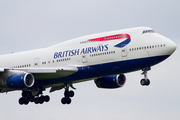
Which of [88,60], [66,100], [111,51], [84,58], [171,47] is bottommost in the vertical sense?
[66,100]

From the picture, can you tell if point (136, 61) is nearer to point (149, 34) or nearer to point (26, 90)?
Answer: point (149, 34)

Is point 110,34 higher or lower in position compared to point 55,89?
higher

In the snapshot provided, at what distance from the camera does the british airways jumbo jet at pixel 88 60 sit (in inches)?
2288

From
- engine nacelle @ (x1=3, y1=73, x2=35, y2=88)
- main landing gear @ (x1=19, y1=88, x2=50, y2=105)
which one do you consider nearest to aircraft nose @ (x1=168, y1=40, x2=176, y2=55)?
engine nacelle @ (x1=3, y1=73, x2=35, y2=88)

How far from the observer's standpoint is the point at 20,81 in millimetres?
59125

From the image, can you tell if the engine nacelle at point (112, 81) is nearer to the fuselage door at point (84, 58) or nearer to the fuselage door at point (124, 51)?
the fuselage door at point (84, 58)

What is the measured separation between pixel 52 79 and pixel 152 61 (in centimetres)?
1264

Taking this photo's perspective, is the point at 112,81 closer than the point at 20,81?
No

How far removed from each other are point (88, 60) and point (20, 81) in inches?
325

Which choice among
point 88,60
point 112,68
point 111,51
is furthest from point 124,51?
point 88,60

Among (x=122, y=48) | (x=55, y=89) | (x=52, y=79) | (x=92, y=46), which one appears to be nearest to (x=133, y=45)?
(x=122, y=48)

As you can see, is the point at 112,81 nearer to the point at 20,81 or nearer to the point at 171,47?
the point at 171,47

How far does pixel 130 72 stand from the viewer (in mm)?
60406

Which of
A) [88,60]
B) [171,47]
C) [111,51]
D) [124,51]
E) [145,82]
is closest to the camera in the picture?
[171,47]
